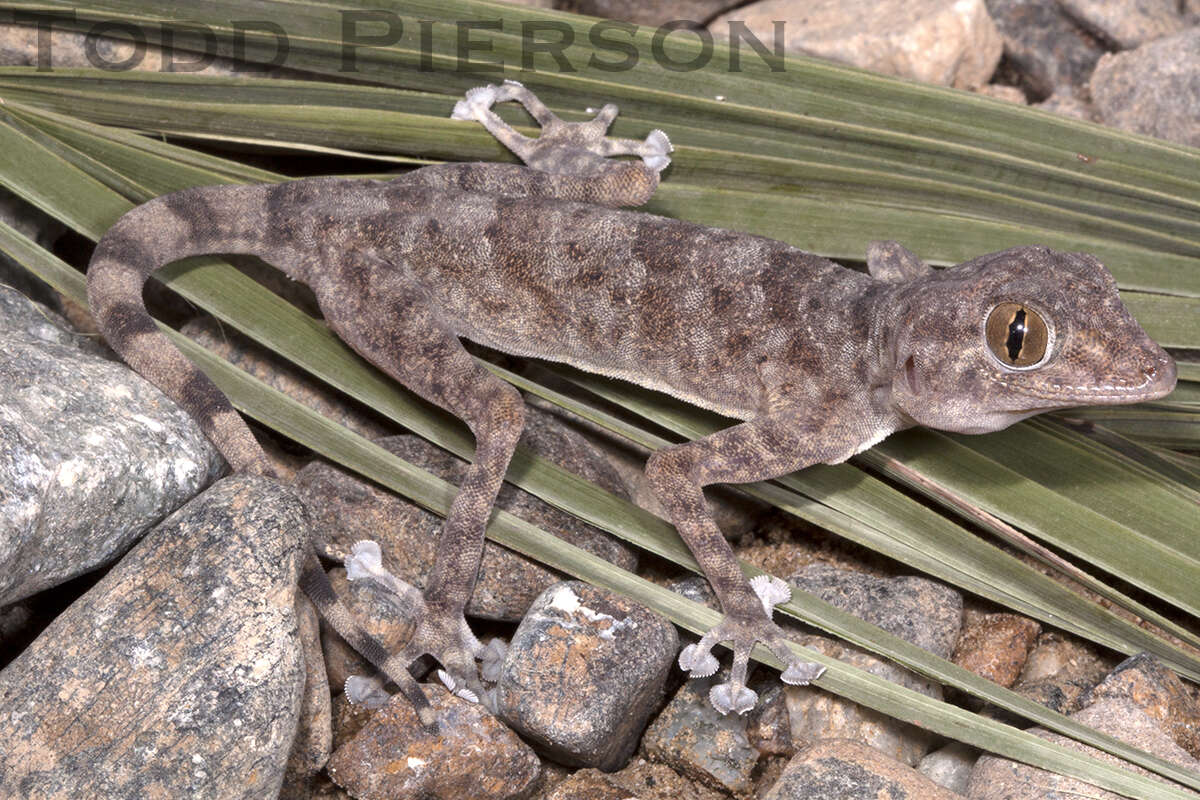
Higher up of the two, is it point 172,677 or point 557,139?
point 557,139

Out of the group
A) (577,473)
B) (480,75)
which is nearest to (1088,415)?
(577,473)

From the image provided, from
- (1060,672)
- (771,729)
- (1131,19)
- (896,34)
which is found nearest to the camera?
(771,729)

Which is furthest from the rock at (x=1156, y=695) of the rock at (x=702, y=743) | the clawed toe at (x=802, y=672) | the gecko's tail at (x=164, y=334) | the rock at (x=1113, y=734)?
the gecko's tail at (x=164, y=334)

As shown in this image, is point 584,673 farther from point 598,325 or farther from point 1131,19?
point 1131,19

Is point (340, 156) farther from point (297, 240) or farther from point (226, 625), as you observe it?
point (226, 625)

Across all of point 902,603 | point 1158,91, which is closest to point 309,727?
point 902,603

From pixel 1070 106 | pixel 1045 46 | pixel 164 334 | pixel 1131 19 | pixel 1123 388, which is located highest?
pixel 1131 19
